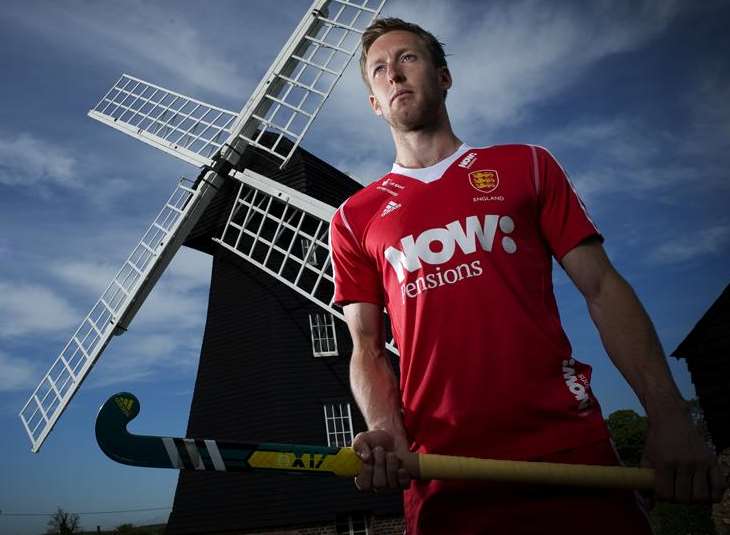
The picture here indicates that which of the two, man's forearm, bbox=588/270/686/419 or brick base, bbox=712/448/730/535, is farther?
brick base, bbox=712/448/730/535

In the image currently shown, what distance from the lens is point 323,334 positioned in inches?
562

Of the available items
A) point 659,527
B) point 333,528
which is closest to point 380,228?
point 333,528

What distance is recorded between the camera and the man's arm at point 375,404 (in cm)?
197

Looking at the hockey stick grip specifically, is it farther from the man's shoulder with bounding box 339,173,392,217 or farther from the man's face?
the man's face

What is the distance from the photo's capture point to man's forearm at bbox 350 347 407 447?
2.25 m

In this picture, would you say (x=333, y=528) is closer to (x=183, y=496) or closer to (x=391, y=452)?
(x=183, y=496)

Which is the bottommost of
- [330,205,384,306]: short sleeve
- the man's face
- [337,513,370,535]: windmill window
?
[330,205,384,306]: short sleeve

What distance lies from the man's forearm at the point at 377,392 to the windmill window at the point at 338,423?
11.2 meters

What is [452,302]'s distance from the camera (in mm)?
2168

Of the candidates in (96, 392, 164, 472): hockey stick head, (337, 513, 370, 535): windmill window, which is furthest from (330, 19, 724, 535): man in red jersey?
(337, 513, 370, 535): windmill window

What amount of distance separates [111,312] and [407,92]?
13305 millimetres

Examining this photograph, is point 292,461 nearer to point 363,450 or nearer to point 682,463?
point 363,450

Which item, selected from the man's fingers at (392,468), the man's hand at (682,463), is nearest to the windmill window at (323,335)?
the man's fingers at (392,468)

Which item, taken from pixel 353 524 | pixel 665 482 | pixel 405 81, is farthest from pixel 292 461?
pixel 353 524
